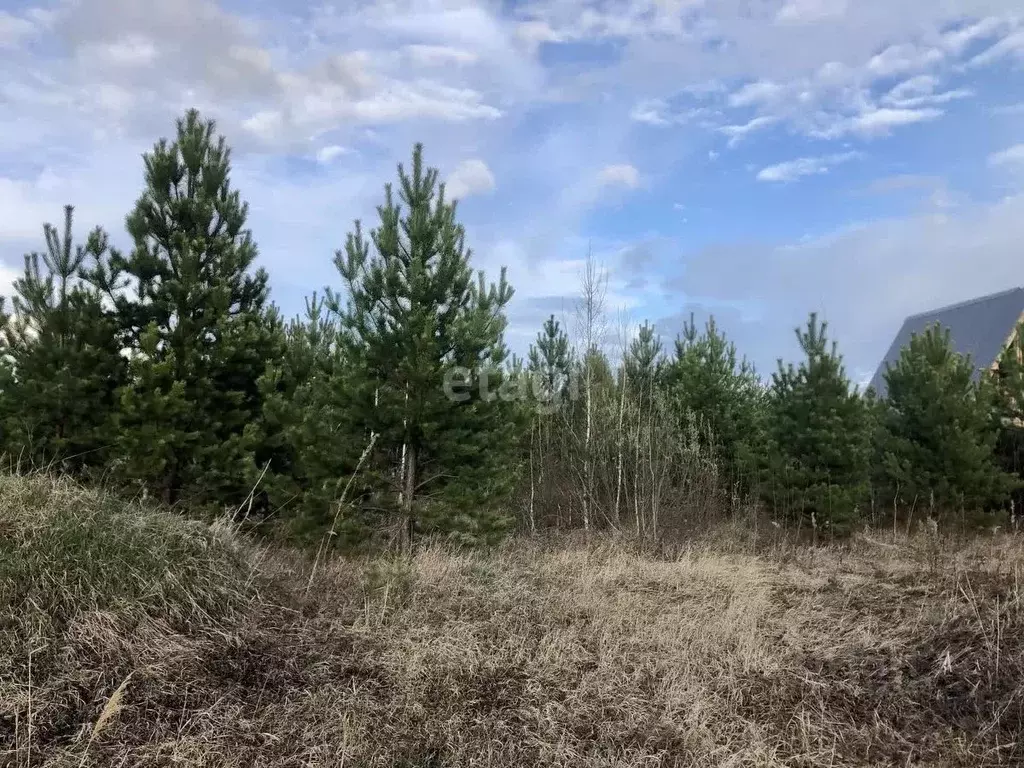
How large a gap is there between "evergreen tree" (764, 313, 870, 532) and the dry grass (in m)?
4.97

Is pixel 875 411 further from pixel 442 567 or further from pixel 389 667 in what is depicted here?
pixel 389 667

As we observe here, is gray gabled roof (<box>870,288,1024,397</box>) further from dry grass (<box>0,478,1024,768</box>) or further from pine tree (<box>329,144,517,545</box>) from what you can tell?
dry grass (<box>0,478,1024,768</box>)

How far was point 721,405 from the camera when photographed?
14.8 m

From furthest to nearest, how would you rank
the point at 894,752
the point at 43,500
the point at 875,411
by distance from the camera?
the point at 875,411 < the point at 43,500 < the point at 894,752

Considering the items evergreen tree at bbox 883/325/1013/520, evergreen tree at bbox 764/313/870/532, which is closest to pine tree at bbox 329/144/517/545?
evergreen tree at bbox 764/313/870/532

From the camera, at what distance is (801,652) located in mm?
5043

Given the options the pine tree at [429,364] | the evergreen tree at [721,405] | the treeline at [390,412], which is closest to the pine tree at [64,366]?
the treeline at [390,412]

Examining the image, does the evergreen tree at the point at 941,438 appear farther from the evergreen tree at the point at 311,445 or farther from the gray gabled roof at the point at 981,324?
the evergreen tree at the point at 311,445

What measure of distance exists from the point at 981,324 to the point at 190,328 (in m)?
20.0

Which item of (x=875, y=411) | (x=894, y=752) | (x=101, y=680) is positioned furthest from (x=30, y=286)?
(x=875, y=411)

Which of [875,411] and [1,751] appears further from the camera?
[875,411]

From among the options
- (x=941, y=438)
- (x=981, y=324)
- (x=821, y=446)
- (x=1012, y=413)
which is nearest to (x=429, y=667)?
(x=821, y=446)

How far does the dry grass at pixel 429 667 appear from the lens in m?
3.65

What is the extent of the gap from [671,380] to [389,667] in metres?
13.0
